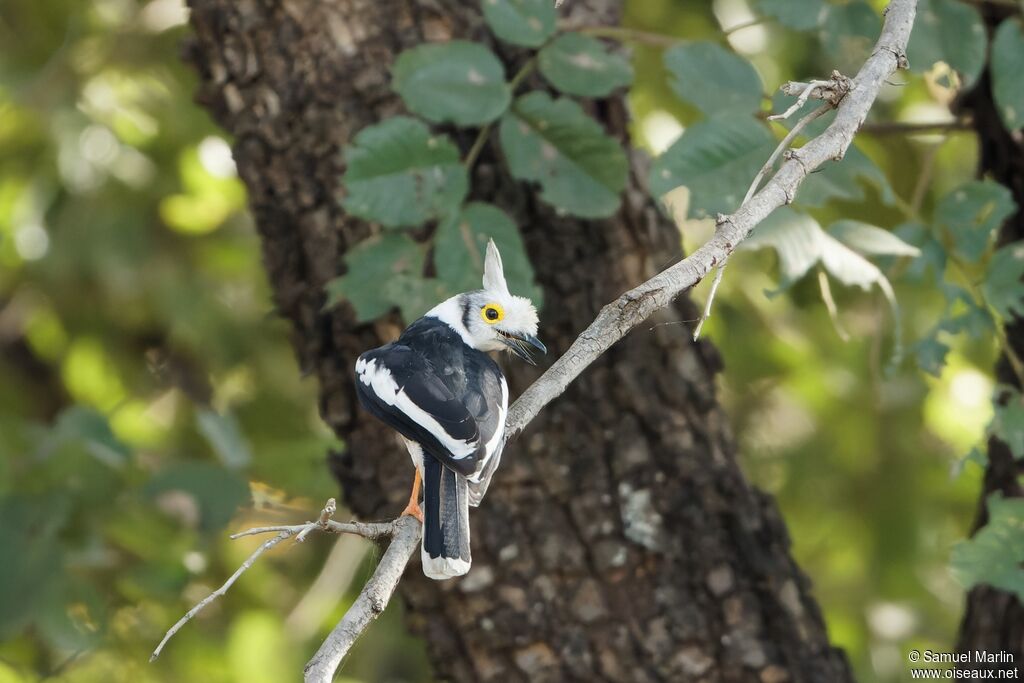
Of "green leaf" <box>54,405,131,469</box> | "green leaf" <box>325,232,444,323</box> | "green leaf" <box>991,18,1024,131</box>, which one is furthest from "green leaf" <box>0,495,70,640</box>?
"green leaf" <box>991,18,1024,131</box>

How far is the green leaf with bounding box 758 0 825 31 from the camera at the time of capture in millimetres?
3148

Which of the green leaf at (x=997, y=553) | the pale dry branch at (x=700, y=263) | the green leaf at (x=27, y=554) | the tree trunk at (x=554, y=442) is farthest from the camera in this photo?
the green leaf at (x=27, y=554)

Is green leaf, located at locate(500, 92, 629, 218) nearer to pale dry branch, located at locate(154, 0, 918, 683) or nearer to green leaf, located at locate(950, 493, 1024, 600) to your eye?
pale dry branch, located at locate(154, 0, 918, 683)

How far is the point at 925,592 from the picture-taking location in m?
4.92

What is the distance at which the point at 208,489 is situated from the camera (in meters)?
3.85

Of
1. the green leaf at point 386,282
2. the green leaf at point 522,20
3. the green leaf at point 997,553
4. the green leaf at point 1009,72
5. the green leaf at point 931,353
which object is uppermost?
the green leaf at point 522,20

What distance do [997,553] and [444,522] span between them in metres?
1.36

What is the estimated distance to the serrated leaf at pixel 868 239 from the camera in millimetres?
2906

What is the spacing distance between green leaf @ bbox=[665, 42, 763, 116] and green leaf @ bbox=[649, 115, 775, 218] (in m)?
0.14

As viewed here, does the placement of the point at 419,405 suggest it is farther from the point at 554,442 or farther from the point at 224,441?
the point at 224,441

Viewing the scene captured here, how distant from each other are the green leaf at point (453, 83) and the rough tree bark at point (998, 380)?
151 centimetres

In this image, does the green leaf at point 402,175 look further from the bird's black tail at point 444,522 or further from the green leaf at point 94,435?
the green leaf at point 94,435

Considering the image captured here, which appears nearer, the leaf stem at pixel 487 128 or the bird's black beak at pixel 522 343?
the bird's black beak at pixel 522 343

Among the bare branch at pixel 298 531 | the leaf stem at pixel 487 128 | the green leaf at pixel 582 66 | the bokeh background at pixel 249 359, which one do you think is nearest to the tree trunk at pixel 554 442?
the leaf stem at pixel 487 128
